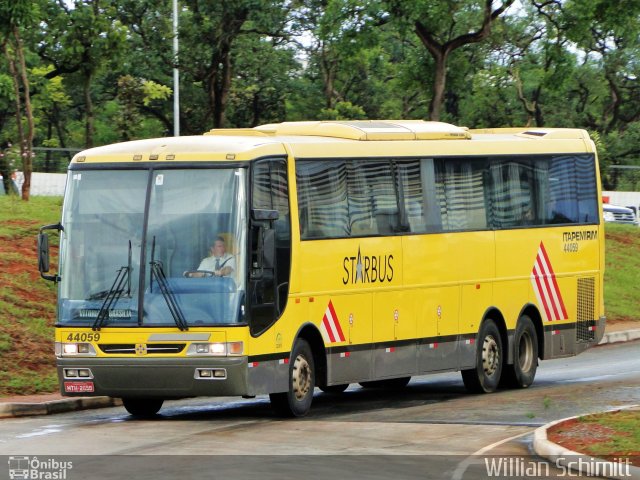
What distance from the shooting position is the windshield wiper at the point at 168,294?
1631 centimetres

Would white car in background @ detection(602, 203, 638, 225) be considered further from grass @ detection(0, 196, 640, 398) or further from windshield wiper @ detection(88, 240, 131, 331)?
windshield wiper @ detection(88, 240, 131, 331)

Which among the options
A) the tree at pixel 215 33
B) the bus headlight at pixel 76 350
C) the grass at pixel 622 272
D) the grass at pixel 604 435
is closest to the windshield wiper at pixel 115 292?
the bus headlight at pixel 76 350

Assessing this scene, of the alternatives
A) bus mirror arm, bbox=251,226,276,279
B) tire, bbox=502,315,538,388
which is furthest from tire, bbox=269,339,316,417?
tire, bbox=502,315,538,388

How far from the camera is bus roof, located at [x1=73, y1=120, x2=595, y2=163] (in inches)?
671

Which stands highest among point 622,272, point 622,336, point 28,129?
point 28,129

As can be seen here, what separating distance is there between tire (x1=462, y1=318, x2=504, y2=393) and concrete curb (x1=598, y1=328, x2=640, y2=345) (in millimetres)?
9903

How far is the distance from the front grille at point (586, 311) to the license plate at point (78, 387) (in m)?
9.68

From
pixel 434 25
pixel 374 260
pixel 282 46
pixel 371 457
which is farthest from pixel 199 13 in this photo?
pixel 371 457

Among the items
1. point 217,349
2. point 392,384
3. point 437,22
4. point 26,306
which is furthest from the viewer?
point 437,22

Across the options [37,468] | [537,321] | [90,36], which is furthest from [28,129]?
[37,468]

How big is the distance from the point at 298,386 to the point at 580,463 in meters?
5.60

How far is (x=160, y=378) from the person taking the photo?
53.4 ft

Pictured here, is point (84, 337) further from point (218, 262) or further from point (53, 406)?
point (53, 406)

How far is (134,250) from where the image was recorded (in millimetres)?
16688
